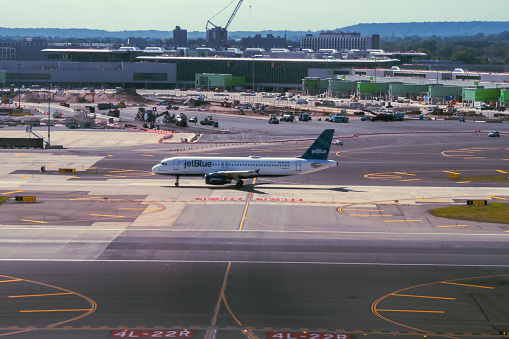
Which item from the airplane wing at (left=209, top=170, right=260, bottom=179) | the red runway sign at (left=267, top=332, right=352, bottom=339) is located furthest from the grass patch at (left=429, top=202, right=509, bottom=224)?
the red runway sign at (left=267, top=332, right=352, bottom=339)

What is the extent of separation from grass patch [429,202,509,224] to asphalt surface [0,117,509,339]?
2.49 m

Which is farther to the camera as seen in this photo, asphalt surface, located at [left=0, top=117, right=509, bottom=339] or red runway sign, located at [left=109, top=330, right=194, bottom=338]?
asphalt surface, located at [left=0, top=117, right=509, bottom=339]

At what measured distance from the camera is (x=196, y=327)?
4372 centimetres

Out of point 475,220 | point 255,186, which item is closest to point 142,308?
point 475,220

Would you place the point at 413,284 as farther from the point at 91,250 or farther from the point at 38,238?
the point at 38,238

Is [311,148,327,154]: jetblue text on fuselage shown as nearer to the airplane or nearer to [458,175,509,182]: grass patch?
the airplane

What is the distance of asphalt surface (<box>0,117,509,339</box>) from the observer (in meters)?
45.2

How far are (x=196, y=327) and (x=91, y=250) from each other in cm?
2108

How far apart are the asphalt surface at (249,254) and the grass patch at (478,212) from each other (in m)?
2.49

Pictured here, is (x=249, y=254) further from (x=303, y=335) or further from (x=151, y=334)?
(x=151, y=334)

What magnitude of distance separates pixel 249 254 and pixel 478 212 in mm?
33124

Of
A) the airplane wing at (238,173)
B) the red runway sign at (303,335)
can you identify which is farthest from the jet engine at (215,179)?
the red runway sign at (303,335)

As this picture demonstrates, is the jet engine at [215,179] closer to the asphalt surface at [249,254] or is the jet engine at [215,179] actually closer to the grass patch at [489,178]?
the asphalt surface at [249,254]

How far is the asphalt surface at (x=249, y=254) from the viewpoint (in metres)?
45.2
